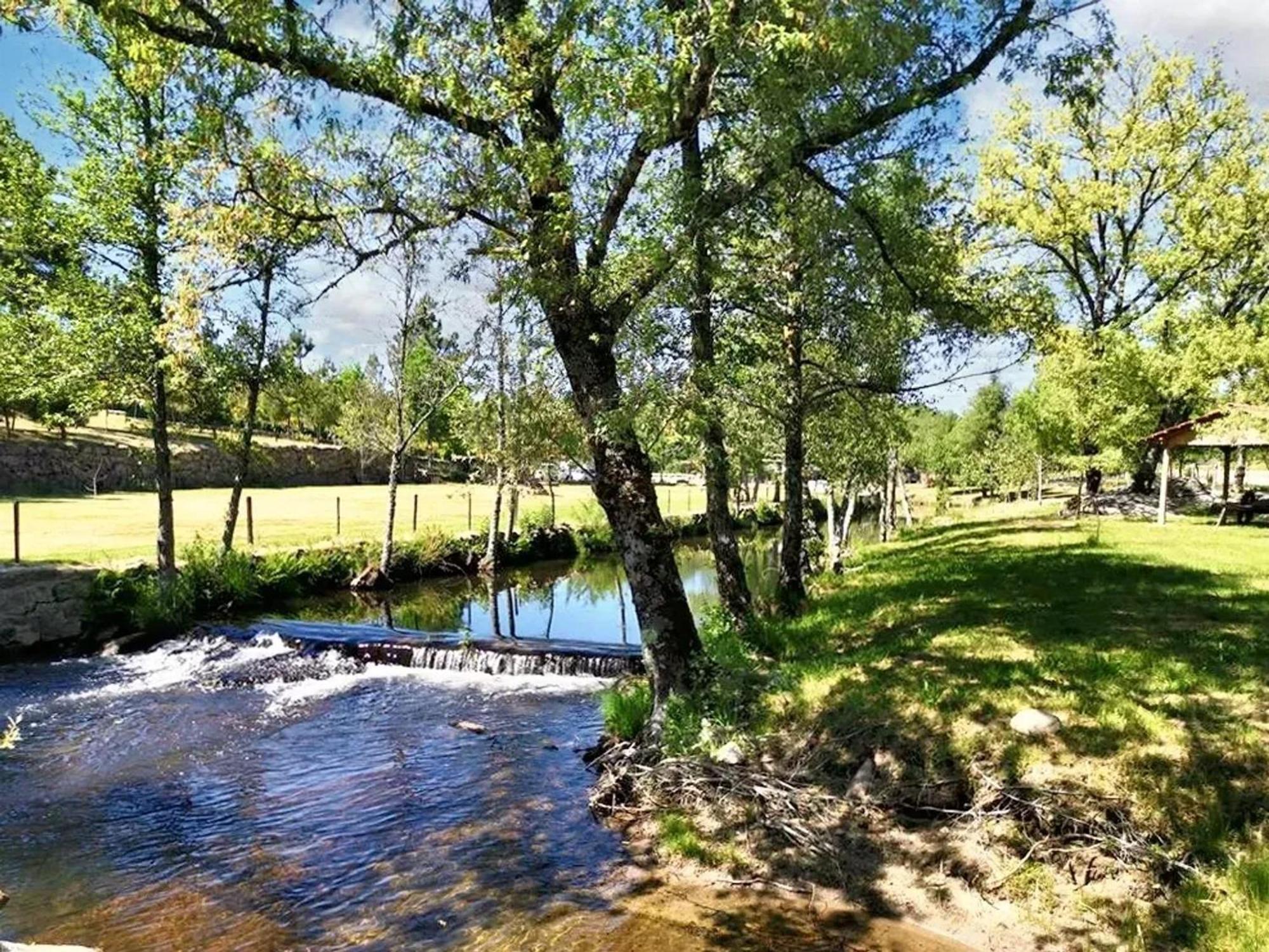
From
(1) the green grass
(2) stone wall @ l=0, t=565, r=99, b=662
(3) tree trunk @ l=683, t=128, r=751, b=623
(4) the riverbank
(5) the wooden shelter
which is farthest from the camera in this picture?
(5) the wooden shelter

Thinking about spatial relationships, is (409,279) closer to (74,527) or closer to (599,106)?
(74,527)

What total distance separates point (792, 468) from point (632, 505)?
5.73m

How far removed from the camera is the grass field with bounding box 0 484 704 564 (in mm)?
21047

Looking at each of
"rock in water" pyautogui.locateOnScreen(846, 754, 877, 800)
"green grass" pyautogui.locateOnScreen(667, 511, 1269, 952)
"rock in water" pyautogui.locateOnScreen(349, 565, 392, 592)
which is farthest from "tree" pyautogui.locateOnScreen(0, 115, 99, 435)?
"rock in water" pyautogui.locateOnScreen(846, 754, 877, 800)

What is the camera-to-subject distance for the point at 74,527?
24938 millimetres

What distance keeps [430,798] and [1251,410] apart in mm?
21445

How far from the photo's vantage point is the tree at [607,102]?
6.53 m

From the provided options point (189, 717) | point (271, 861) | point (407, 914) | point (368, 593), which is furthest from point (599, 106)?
point (368, 593)

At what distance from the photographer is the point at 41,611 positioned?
16109mm

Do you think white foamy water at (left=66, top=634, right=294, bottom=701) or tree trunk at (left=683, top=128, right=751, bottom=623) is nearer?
tree trunk at (left=683, top=128, right=751, bottom=623)

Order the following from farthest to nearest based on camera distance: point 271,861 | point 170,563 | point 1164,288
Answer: point 1164,288 < point 170,563 < point 271,861

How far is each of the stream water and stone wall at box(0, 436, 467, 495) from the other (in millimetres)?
17532

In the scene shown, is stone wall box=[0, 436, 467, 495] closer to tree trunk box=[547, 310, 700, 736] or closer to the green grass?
the green grass

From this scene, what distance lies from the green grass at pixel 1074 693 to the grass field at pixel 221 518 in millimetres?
17012
